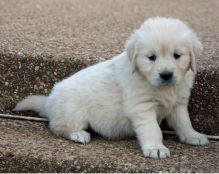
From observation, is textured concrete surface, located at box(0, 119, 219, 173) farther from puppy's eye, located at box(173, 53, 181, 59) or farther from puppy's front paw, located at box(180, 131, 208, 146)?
puppy's eye, located at box(173, 53, 181, 59)

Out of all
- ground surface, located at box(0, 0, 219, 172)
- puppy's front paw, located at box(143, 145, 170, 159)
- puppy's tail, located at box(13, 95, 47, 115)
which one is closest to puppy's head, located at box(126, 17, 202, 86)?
puppy's front paw, located at box(143, 145, 170, 159)

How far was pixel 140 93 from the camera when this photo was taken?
14.0 ft

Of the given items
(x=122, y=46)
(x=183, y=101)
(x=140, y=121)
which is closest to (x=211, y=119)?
(x=183, y=101)

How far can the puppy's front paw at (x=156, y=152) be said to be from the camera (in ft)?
13.1

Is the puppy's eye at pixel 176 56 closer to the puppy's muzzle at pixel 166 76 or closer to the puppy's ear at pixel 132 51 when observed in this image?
the puppy's muzzle at pixel 166 76

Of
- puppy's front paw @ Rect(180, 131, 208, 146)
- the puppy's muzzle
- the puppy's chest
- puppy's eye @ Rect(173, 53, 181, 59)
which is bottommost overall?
puppy's front paw @ Rect(180, 131, 208, 146)

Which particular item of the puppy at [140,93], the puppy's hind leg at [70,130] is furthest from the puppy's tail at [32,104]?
the puppy's hind leg at [70,130]

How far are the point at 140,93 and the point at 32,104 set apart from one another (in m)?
1.10

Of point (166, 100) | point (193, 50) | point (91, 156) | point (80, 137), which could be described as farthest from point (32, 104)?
point (193, 50)

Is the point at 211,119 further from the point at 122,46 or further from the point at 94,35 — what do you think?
the point at 94,35

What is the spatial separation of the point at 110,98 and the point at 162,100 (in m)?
0.41

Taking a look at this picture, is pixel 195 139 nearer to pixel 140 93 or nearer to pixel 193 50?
pixel 140 93

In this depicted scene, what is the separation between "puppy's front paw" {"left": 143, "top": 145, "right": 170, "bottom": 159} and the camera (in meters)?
3.99

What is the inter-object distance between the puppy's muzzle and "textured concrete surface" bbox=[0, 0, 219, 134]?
97 cm
